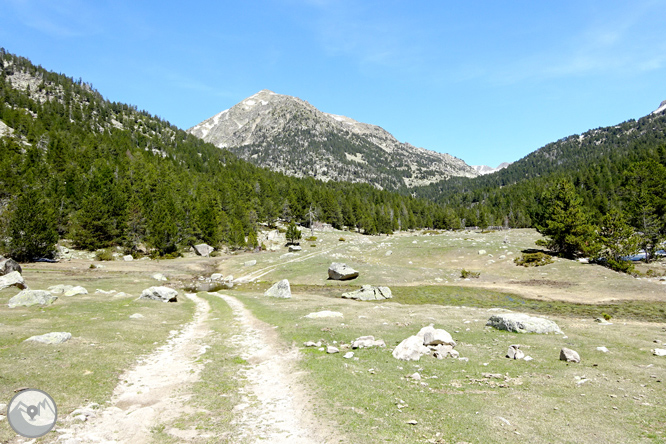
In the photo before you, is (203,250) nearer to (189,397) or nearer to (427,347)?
(427,347)

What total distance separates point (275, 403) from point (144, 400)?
428cm

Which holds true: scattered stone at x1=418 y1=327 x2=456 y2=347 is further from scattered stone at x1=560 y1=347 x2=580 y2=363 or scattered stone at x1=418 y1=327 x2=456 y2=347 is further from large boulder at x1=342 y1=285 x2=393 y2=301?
large boulder at x1=342 y1=285 x2=393 y2=301

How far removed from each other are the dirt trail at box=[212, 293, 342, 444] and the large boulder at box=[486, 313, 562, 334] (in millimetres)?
12919

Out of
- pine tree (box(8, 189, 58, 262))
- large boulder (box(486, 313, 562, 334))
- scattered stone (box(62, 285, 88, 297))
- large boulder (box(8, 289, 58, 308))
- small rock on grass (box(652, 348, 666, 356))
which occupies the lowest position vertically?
large boulder (box(486, 313, 562, 334))

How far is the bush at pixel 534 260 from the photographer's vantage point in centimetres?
5375

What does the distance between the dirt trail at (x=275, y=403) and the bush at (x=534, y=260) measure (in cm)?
5272

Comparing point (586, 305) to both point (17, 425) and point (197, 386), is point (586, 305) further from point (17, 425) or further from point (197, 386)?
point (17, 425)

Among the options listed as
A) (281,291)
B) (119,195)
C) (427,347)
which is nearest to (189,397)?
(427,347)

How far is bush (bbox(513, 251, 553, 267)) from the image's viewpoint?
176 ft

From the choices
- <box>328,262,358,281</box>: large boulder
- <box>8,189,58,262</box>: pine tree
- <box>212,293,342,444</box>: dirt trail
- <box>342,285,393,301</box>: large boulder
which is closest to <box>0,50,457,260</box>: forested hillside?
<box>8,189,58,262</box>: pine tree

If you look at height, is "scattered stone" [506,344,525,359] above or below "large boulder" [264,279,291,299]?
above

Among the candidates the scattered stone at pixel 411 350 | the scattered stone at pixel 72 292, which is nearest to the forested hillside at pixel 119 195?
the scattered stone at pixel 72 292

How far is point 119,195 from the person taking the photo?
3044 inches

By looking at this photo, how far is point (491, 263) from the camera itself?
59031 millimetres
